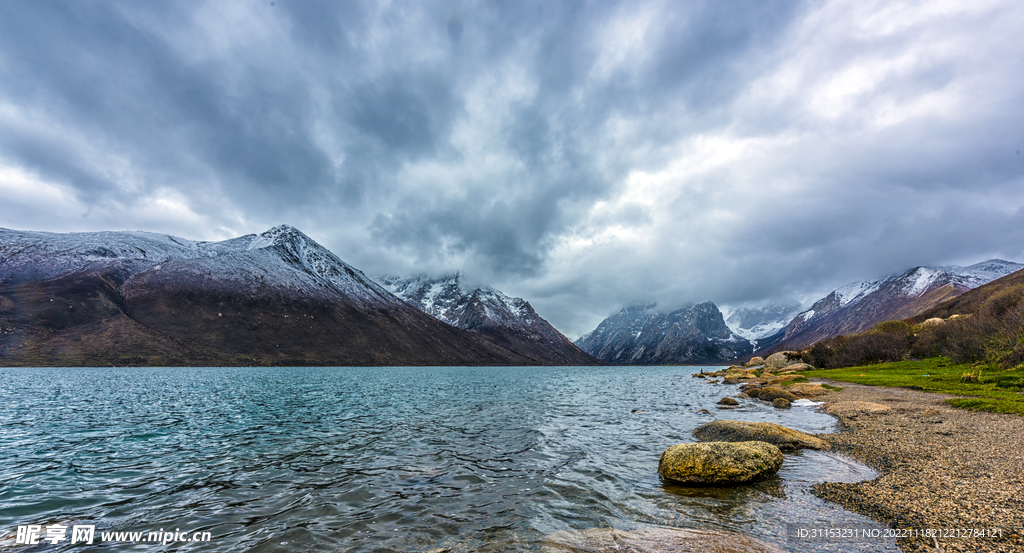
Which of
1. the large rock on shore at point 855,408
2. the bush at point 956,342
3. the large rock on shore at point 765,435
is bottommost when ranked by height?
the large rock on shore at point 855,408

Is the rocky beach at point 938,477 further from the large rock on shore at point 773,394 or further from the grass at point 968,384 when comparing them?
the large rock on shore at point 773,394

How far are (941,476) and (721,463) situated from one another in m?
7.06

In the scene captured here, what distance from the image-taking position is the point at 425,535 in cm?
1245

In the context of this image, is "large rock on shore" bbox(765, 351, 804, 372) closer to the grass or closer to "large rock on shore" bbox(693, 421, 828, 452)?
the grass

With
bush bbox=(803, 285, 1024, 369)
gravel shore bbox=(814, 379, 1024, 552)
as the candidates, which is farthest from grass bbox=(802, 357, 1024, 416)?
bush bbox=(803, 285, 1024, 369)

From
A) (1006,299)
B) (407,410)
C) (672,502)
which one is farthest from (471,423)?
(1006,299)

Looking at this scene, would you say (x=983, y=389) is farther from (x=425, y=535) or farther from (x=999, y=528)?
(x=425, y=535)

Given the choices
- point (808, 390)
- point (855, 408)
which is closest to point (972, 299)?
point (808, 390)

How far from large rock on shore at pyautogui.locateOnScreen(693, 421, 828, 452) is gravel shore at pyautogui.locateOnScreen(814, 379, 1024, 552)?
138 cm

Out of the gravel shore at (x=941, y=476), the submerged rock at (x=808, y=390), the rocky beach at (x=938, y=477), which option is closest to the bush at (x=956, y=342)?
the submerged rock at (x=808, y=390)

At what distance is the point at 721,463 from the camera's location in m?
17.0

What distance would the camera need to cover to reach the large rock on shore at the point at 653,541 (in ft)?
35.4

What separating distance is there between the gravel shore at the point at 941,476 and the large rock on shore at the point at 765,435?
4.52 ft

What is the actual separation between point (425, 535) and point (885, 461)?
64.7 feet
